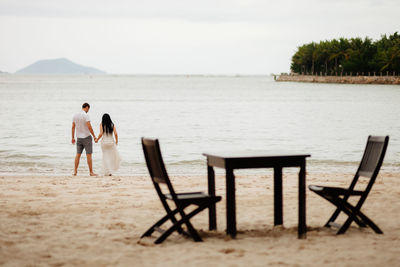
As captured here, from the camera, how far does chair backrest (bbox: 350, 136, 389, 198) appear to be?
5.84 metres

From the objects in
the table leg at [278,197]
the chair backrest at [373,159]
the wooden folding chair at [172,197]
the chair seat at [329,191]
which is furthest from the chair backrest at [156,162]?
the chair backrest at [373,159]

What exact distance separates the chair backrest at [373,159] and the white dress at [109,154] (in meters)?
7.30

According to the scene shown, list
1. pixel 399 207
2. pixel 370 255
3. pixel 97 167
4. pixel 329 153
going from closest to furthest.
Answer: pixel 370 255
pixel 399 207
pixel 97 167
pixel 329 153

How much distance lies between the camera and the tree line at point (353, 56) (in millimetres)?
Answer: 137975

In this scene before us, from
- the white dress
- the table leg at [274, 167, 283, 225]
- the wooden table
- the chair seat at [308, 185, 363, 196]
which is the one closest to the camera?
the wooden table

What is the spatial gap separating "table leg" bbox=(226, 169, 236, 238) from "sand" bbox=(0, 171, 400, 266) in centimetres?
12

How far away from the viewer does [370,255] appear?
5.29 m

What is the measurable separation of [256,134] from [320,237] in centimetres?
2544

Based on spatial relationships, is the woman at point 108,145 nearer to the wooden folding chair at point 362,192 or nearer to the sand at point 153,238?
the sand at point 153,238

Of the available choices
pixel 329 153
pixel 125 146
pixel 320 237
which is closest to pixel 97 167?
pixel 125 146

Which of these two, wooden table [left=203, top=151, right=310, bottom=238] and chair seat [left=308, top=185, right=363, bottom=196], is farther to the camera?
chair seat [left=308, top=185, right=363, bottom=196]

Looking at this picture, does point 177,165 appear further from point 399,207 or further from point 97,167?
point 399,207

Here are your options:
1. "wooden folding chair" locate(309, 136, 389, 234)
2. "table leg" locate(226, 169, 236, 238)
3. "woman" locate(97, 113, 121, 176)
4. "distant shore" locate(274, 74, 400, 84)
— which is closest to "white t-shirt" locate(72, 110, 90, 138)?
"woman" locate(97, 113, 121, 176)

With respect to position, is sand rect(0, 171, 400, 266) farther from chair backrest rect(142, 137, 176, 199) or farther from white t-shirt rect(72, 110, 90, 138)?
white t-shirt rect(72, 110, 90, 138)
